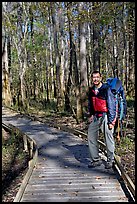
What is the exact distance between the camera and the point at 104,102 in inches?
254

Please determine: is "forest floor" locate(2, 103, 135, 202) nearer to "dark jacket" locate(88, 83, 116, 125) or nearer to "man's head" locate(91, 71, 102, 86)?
"dark jacket" locate(88, 83, 116, 125)

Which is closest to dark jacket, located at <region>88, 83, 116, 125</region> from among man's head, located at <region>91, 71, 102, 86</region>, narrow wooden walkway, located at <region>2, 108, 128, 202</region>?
man's head, located at <region>91, 71, 102, 86</region>

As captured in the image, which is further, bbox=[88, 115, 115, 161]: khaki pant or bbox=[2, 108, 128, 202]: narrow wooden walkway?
bbox=[88, 115, 115, 161]: khaki pant

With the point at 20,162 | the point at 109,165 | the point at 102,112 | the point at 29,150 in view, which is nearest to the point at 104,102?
the point at 102,112

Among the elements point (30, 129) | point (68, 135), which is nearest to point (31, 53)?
point (30, 129)

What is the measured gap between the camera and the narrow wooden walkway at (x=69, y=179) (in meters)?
5.69

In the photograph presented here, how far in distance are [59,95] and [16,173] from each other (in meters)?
9.47

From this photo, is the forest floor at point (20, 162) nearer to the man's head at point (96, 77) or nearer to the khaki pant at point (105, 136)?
the khaki pant at point (105, 136)

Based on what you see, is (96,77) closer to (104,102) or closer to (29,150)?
(104,102)

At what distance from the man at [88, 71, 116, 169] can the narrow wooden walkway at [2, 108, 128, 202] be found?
1.99ft

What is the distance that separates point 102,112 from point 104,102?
238 mm

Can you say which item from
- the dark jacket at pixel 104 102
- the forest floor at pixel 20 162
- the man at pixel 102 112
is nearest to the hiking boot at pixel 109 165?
the man at pixel 102 112

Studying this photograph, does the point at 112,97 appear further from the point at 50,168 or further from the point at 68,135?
the point at 68,135

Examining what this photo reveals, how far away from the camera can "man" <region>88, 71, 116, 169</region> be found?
6.36 meters
